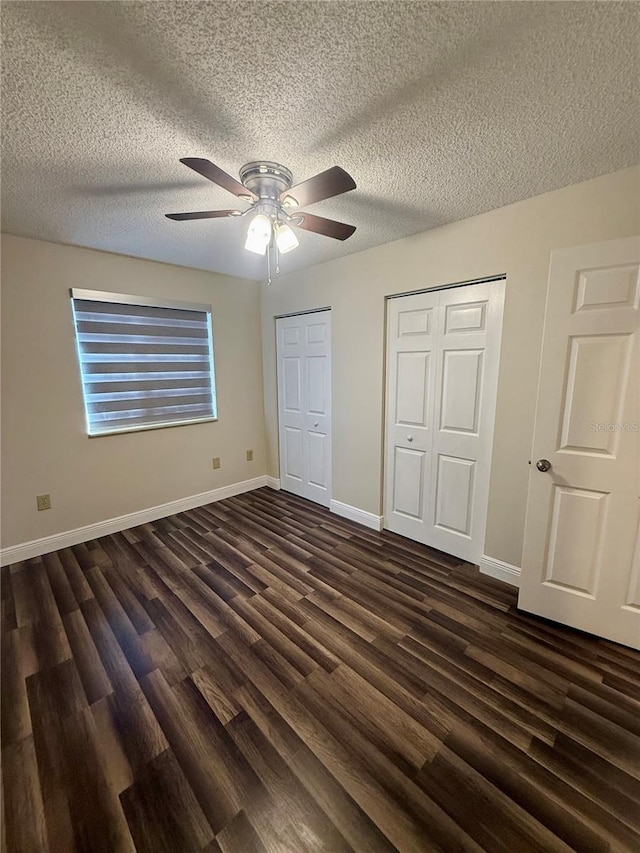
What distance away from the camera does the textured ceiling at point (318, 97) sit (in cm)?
96

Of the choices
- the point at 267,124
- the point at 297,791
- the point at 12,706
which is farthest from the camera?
the point at 12,706

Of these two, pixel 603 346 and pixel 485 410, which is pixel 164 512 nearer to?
pixel 485 410

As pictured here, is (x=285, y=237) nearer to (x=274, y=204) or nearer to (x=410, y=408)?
(x=274, y=204)

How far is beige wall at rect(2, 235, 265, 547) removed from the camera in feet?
8.07

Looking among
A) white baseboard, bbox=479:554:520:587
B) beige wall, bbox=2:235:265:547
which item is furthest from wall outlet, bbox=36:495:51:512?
white baseboard, bbox=479:554:520:587

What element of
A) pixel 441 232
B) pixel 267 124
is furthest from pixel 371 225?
pixel 267 124

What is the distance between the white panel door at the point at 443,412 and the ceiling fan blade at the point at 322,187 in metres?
1.31

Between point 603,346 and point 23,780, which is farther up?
point 603,346

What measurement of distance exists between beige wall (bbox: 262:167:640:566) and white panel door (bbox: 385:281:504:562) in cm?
9

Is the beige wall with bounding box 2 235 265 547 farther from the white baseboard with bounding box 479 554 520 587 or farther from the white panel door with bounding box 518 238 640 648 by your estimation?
the white panel door with bounding box 518 238 640 648

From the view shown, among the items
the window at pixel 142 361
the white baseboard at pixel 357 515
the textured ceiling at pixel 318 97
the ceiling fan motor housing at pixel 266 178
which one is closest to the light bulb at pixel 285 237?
the ceiling fan motor housing at pixel 266 178

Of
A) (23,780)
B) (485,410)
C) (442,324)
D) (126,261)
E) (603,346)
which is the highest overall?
(126,261)

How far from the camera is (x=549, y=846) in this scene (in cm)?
101

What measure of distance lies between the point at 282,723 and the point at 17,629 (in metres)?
1.67
